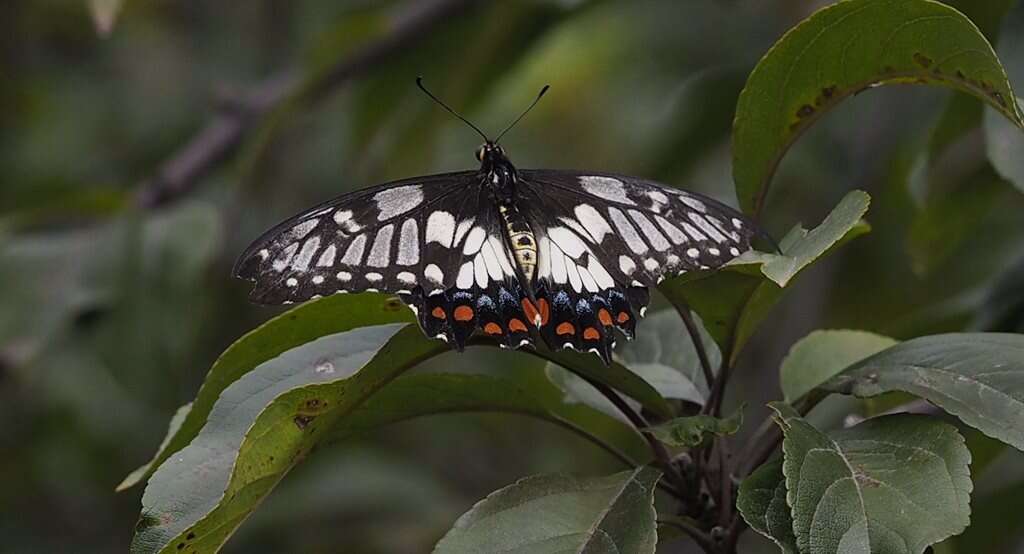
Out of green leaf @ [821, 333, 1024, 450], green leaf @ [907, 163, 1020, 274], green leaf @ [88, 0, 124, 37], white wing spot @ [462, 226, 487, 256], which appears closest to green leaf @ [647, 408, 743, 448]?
green leaf @ [821, 333, 1024, 450]

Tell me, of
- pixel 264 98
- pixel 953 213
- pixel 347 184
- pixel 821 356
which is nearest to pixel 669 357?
pixel 821 356

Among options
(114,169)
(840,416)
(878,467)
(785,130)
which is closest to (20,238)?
(114,169)

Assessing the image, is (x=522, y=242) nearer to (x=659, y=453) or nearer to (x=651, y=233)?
(x=651, y=233)

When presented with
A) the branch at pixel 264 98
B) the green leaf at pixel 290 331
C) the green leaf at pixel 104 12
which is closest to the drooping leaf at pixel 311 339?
the green leaf at pixel 290 331

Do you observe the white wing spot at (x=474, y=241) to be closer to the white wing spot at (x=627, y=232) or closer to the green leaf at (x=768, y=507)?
the white wing spot at (x=627, y=232)

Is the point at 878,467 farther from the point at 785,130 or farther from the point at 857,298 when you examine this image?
the point at 857,298

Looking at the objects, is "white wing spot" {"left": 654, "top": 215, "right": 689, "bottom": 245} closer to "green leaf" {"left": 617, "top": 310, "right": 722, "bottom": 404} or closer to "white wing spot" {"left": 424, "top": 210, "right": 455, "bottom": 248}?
"green leaf" {"left": 617, "top": 310, "right": 722, "bottom": 404}
